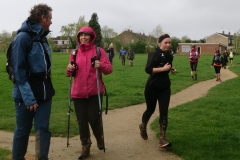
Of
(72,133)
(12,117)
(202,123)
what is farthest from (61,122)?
(202,123)

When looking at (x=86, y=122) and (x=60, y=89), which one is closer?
(x=86, y=122)

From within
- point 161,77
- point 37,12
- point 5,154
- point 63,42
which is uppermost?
point 63,42

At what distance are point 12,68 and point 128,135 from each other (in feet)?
10.9

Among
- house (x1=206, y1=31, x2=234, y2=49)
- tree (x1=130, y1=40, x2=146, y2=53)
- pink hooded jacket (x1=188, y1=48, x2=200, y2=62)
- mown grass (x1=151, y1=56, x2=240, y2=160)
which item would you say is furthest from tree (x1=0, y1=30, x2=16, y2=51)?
mown grass (x1=151, y1=56, x2=240, y2=160)

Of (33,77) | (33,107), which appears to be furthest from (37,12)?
(33,107)

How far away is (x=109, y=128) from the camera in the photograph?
7.83 m

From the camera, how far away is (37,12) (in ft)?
14.9

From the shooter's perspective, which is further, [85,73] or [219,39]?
[219,39]

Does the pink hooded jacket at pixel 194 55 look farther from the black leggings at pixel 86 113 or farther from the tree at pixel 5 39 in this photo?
the tree at pixel 5 39

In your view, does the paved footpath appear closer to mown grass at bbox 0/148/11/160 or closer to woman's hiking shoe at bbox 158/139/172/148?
woman's hiking shoe at bbox 158/139/172/148

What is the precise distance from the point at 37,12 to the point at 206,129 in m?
4.38

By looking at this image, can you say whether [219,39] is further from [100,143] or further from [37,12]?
[37,12]

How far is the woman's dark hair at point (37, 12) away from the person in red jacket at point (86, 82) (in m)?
1.12

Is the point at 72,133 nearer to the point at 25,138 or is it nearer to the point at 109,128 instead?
the point at 109,128
